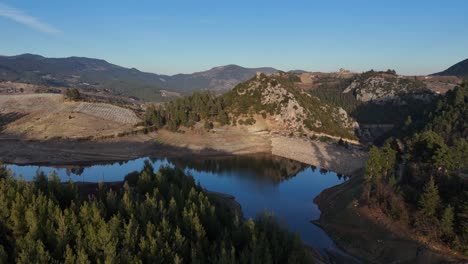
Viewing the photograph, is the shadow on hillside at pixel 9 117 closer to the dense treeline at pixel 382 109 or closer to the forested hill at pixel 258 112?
the forested hill at pixel 258 112

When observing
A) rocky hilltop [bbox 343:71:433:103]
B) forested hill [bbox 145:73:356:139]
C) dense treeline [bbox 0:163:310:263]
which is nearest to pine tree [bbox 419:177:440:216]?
dense treeline [bbox 0:163:310:263]

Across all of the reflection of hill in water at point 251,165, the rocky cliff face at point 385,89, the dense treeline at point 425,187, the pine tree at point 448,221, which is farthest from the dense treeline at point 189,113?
the pine tree at point 448,221

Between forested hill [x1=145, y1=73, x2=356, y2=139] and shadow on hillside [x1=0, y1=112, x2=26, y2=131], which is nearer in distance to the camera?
shadow on hillside [x1=0, y1=112, x2=26, y2=131]

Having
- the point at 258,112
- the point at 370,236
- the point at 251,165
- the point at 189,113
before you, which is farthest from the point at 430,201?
the point at 189,113

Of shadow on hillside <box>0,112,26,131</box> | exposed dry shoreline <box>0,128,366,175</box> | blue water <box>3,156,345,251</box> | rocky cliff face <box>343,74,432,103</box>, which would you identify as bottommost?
blue water <box>3,156,345,251</box>

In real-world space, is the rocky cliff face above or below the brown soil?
above

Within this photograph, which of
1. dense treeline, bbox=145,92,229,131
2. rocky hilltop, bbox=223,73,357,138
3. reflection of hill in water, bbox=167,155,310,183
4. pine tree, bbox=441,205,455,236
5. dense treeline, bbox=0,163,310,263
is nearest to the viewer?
dense treeline, bbox=0,163,310,263

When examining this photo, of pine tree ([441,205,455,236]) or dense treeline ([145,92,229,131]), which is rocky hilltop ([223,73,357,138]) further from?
pine tree ([441,205,455,236])

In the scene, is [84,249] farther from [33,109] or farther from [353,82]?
[353,82]
